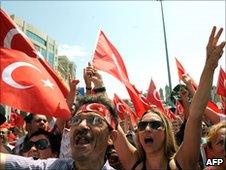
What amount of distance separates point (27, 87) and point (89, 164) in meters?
1.23

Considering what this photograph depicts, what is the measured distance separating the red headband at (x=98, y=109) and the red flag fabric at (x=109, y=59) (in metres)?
2.95

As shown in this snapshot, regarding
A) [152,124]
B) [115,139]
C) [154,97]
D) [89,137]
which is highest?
[89,137]

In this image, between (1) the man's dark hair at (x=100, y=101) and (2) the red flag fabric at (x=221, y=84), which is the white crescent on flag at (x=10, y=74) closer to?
(1) the man's dark hair at (x=100, y=101)

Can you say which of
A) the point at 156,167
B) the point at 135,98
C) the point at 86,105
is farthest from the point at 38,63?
the point at 135,98

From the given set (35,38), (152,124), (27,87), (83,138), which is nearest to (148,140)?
(152,124)

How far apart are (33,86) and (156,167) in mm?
1342

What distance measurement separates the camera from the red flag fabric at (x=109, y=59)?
5.84 metres

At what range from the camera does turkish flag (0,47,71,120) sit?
329cm

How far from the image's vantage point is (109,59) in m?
5.97

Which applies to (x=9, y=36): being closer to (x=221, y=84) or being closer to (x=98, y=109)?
(x=98, y=109)

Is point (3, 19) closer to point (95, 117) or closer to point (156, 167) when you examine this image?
point (95, 117)

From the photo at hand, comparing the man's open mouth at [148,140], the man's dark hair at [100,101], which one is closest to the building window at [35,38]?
the man's open mouth at [148,140]

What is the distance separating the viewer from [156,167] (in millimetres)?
3256

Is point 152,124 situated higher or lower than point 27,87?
lower
